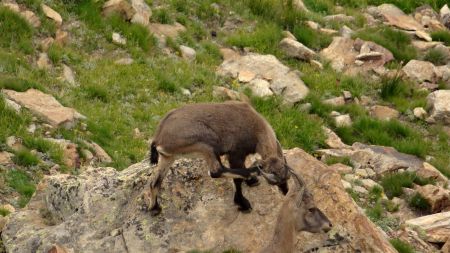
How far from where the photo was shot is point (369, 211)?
12.0m

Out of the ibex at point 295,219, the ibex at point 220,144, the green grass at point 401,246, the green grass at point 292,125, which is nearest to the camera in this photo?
the ibex at point 295,219

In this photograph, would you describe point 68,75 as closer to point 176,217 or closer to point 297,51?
point 297,51

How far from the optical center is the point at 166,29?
17.1 metres

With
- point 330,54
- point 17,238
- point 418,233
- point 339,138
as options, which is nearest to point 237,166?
point 17,238

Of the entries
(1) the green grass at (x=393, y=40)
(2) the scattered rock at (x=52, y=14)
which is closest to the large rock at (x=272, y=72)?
(1) the green grass at (x=393, y=40)

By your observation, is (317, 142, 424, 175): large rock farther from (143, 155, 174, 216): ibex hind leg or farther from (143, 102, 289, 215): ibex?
(143, 155, 174, 216): ibex hind leg

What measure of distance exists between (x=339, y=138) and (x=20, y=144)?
6.13 metres

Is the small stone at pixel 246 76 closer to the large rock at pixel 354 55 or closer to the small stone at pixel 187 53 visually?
the small stone at pixel 187 53

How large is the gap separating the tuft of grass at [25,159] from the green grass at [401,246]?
542 cm

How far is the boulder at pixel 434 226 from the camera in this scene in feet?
36.2

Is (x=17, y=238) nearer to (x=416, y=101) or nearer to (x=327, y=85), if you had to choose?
(x=327, y=85)

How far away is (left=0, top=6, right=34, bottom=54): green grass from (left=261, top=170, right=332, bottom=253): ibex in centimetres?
819

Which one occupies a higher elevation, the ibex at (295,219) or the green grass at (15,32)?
the ibex at (295,219)

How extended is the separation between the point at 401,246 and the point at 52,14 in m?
8.77
